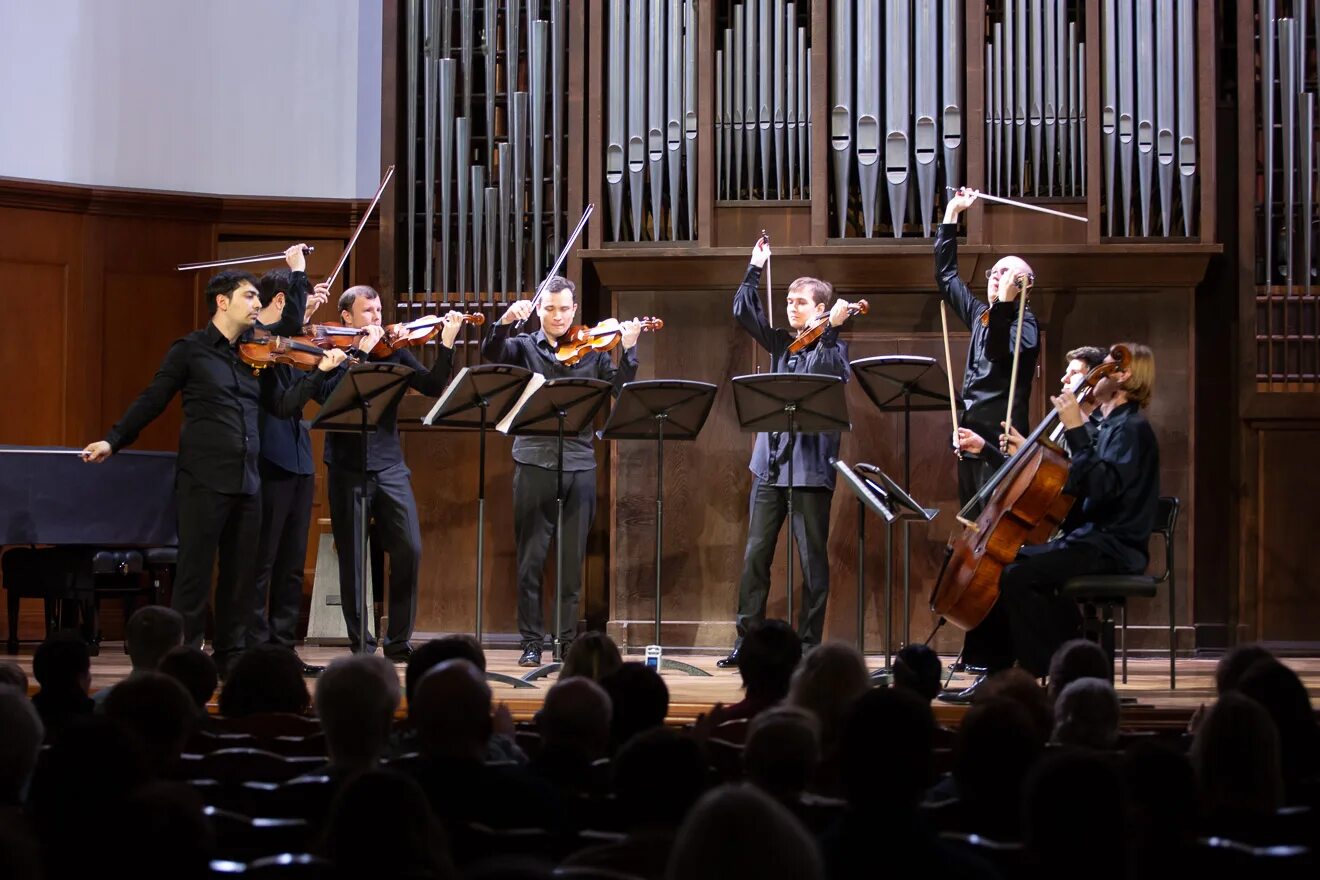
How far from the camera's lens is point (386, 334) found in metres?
7.05

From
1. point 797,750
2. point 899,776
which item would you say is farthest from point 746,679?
point 899,776

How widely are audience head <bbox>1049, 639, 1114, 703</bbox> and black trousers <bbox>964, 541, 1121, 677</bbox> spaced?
1.62 m

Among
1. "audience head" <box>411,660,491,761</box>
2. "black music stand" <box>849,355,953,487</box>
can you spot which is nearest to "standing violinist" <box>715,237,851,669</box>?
"black music stand" <box>849,355,953,487</box>

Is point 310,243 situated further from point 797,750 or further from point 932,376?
point 797,750

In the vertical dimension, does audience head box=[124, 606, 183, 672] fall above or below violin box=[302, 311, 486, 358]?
below

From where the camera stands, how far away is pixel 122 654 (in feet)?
27.1

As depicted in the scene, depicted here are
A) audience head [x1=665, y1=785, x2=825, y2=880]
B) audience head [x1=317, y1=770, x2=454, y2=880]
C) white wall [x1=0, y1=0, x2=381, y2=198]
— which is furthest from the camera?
white wall [x1=0, y1=0, x2=381, y2=198]

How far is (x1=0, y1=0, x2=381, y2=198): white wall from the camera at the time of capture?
30.0ft

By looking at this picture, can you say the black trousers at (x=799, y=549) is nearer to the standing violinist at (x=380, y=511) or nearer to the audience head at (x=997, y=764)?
the standing violinist at (x=380, y=511)

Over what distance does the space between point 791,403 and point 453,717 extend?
3782 millimetres

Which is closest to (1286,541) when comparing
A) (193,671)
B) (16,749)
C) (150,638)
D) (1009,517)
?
(1009,517)

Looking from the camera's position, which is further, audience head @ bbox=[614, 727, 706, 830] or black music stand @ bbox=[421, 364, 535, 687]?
black music stand @ bbox=[421, 364, 535, 687]

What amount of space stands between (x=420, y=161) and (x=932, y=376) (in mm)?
3398

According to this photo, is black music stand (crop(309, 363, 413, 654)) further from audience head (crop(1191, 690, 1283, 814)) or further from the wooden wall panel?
the wooden wall panel
